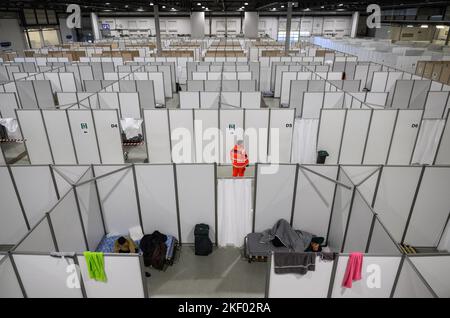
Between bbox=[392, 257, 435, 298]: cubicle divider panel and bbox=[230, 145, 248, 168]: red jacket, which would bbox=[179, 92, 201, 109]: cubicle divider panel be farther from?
bbox=[392, 257, 435, 298]: cubicle divider panel

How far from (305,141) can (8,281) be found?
814 cm

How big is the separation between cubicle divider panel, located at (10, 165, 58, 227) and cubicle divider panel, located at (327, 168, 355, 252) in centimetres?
561

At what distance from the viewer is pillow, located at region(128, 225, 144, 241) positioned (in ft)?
19.4

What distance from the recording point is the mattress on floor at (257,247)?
5512 millimetres

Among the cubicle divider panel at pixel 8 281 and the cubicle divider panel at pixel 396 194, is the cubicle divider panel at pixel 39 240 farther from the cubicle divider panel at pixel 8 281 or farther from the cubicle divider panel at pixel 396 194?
the cubicle divider panel at pixel 396 194

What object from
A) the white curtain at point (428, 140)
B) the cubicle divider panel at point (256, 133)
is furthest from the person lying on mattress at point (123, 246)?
the white curtain at point (428, 140)

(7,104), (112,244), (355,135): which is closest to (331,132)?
(355,135)

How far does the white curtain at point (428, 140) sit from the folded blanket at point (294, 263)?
23.8 ft

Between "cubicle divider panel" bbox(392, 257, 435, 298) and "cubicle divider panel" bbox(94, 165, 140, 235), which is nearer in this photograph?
"cubicle divider panel" bbox(392, 257, 435, 298)

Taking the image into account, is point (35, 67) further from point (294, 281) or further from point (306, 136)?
point (294, 281)

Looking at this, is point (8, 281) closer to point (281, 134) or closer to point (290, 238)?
point (290, 238)

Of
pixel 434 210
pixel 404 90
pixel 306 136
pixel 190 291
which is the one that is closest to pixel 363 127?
pixel 306 136

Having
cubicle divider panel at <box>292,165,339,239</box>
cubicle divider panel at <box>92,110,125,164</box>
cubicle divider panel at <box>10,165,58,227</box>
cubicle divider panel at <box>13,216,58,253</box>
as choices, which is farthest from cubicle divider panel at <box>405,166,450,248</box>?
cubicle divider panel at <box>92,110,125,164</box>

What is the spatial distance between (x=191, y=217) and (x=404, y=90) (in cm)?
1151
